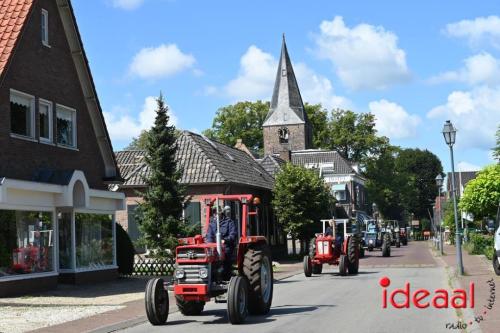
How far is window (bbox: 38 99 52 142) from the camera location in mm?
22188

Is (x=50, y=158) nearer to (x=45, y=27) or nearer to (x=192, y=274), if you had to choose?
(x=45, y=27)

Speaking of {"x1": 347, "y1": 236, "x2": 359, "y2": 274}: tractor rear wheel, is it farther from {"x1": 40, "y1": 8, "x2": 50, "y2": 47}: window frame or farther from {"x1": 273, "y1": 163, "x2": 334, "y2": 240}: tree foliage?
{"x1": 273, "y1": 163, "x2": 334, "y2": 240}: tree foliage

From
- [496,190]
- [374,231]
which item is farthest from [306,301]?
[374,231]

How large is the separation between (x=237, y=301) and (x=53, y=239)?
10898 millimetres

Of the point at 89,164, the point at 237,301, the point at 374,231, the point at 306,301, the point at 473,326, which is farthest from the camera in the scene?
the point at 374,231

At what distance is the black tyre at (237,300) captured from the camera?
1259 cm

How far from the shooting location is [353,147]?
8912cm

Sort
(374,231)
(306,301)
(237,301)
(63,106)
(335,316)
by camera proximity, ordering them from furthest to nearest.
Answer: (374,231)
(63,106)
(306,301)
(335,316)
(237,301)

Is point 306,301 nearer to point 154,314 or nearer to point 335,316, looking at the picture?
point 335,316

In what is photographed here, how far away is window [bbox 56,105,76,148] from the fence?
615 cm

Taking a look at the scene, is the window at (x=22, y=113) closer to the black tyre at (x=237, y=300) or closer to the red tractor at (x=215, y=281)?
the red tractor at (x=215, y=281)

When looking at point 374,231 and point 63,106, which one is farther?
point 374,231

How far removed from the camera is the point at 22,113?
830 inches

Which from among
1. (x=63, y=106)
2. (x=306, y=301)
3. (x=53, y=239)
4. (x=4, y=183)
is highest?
(x=63, y=106)
